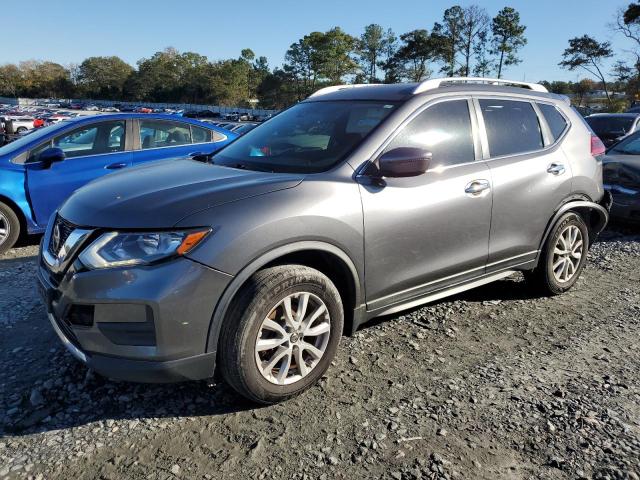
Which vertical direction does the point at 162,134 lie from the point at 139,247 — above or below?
above

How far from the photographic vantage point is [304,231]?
8.76 ft

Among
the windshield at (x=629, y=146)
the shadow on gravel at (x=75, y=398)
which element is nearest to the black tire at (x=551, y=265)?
the shadow on gravel at (x=75, y=398)

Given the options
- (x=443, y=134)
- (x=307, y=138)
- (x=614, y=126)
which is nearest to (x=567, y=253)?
(x=443, y=134)

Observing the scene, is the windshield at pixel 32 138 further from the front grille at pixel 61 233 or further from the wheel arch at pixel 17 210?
the front grille at pixel 61 233

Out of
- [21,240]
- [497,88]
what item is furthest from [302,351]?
[21,240]

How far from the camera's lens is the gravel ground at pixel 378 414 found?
7.63 ft

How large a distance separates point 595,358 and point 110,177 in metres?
3.42

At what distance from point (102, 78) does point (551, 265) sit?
136m

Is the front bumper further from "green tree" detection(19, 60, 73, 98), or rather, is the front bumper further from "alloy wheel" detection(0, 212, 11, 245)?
"green tree" detection(19, 60, 73, 98)

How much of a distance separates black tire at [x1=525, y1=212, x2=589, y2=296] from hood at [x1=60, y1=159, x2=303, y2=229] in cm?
240

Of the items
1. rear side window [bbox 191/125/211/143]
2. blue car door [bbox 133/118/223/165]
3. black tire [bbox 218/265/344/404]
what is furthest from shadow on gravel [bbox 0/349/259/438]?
rear side window [bbox 191/125/211/143]

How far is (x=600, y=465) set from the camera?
231 centimetres

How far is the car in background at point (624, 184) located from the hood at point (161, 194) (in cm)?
564

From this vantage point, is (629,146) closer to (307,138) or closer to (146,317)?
(307,138)
